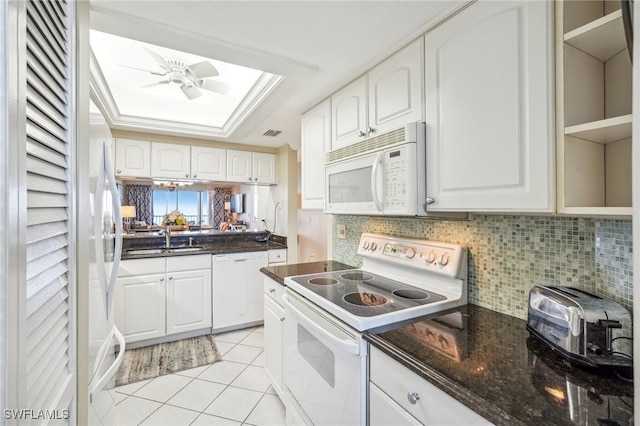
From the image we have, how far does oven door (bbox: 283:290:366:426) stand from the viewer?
1.19m

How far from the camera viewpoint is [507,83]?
104 cm

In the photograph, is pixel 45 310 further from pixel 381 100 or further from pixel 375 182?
pixel 381 100

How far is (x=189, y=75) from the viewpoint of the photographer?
7.13 ft

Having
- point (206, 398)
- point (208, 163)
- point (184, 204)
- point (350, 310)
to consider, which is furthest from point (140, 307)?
point (350, 310)

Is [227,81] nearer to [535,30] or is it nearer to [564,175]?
[535,30]

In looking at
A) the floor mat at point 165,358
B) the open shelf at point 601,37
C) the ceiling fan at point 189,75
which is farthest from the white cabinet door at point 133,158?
the open shelf at point 601,37

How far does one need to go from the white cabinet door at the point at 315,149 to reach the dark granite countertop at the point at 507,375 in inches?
51.1

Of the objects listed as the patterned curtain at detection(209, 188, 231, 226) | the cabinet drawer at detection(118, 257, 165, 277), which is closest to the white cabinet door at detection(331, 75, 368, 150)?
the cabinet drawer at detection(118, 257, 165, 277)

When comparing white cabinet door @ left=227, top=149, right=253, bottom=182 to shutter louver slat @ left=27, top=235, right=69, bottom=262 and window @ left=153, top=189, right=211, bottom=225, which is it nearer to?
window @ left=153, top=189, right=211, bottom=225

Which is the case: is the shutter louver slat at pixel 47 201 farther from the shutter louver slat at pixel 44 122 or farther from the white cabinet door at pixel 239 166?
the white cabinet door at pixel 239 166

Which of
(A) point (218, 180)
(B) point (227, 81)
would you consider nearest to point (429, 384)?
(B) point (227, 81)

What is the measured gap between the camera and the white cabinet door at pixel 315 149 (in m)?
2.15

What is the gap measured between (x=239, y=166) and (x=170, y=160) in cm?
78

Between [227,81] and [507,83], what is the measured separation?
2.16 meters
